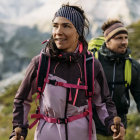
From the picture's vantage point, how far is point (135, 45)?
53.8 feet

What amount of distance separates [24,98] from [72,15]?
1.15 metres

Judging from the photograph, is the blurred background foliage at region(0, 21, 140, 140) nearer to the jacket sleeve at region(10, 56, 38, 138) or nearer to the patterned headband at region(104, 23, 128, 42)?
the patterned headband at region(104, 23, 128, 42)

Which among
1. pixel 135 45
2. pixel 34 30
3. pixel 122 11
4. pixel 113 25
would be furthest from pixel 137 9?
pixel 113 25

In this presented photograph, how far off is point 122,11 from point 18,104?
251ft

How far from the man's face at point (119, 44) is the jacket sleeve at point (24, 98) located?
195 cm

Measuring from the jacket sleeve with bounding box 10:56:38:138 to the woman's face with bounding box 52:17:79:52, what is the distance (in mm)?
340

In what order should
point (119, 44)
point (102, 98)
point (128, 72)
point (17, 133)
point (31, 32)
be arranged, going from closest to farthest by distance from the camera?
point (17, 133)
point (102, 98)
point (128, 72)
point (119, 44)
point (31, 32)

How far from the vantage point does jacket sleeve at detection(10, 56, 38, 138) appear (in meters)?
2.81

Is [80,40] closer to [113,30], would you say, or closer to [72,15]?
[72,15]

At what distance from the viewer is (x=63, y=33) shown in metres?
2.86

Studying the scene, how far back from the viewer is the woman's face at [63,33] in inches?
112

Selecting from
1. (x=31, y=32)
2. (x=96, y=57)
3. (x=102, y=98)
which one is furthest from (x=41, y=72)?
(x=31, y=32)

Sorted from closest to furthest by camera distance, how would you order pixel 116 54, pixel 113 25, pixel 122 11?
1. pixel 116 54
2. pixel 113 25
3. pixel 122 11

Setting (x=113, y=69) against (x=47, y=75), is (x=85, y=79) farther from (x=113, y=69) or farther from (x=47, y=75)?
(x=113, y=69)
